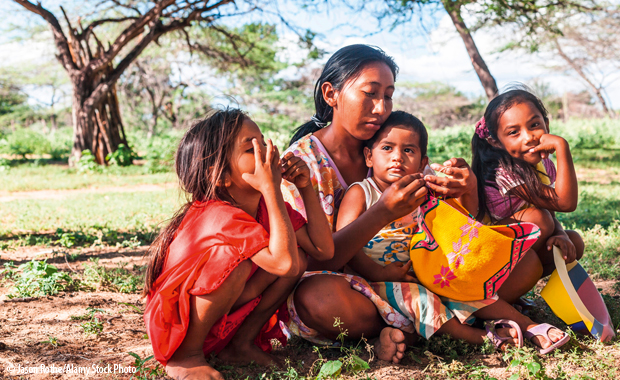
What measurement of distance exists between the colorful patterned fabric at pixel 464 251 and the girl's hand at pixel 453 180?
0.18ft

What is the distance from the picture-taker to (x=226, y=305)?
6.23 ft

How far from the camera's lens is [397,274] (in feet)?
7.36

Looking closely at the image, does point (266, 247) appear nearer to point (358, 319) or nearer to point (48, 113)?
point (358, 319)

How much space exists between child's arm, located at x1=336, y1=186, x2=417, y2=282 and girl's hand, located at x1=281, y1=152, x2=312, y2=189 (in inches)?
13.5

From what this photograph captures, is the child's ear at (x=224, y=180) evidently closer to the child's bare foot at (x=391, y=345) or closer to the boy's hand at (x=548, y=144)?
the child's bare foot at (x=391, y=345)

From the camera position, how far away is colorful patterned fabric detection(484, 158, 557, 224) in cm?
251

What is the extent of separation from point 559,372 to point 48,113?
129 ft

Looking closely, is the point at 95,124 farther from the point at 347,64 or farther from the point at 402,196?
the point at 402,196

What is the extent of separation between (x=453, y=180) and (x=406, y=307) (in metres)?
0.59

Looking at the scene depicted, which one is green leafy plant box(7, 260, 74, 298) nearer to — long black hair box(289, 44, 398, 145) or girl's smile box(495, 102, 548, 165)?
long black hair box(289, 44, 398, 145)

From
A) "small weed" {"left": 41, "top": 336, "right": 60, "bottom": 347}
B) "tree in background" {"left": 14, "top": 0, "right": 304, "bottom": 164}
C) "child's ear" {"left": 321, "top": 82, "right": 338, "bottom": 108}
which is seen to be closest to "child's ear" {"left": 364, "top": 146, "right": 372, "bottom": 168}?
"child's ear" {"left": 321, "top": 82, "right": 338, "bottom": 108}

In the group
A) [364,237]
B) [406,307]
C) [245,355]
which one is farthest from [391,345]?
[245,355]

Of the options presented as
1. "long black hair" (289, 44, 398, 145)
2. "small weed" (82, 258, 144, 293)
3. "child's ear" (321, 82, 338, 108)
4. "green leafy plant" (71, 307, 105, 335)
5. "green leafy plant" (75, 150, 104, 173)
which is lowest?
"green leafy plant" (75, 150, 104, 173)

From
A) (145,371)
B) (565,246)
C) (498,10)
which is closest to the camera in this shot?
(145,371)
